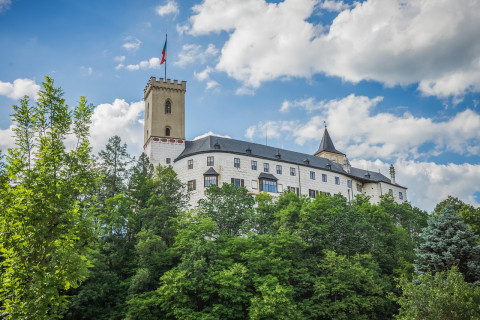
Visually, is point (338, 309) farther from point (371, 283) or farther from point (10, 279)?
point (10, 279)

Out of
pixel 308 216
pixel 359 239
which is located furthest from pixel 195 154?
pixel 359 239

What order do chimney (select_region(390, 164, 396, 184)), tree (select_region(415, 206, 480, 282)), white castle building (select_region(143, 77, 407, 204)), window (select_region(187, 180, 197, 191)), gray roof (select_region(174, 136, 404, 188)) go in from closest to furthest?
tree (select_region(415, 206, 480, 282))
window (select_region(187, 180, 197, 191))
white castle building (select_region(143, 77, 407, 204))
gray roof (select_region(174, 136, 404, 188))
chimney (select_region(390, 164, 396, 184))

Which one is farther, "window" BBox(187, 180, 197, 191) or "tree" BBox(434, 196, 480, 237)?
"window" BBox(187, 180, 197, 191)

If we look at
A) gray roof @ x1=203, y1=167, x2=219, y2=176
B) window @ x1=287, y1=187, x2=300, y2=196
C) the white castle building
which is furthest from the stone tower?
window @ x1=287, y1=187, x2=300, y2=196

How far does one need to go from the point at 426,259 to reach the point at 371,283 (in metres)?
6.35

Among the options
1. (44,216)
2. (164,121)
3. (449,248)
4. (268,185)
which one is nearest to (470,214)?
(449,248)

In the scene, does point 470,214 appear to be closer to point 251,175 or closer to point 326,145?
point 251,175

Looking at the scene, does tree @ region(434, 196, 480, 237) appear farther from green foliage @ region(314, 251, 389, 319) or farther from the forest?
green foliage @ region(314, 251, 389, 319)

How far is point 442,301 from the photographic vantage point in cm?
2294

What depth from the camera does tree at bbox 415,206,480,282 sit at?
31.4 m

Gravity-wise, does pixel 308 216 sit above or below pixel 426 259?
above

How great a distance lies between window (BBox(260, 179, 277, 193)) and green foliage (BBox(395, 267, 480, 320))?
3430 cm

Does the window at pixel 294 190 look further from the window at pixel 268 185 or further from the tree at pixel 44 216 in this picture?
the tree at pixel 44 216

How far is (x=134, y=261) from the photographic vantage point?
39594mm
